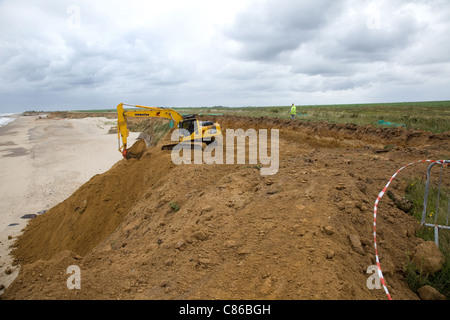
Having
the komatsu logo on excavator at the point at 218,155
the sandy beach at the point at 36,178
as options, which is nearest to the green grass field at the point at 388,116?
the komatsu logo on excavator at the point at 218,155

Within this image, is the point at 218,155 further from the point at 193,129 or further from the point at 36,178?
the point at 36,178

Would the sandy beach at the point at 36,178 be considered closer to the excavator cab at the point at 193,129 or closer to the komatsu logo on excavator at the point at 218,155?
the komatsu logo on excavator at the point at 218,155

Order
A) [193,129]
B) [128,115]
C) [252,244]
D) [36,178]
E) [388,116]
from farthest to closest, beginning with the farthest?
[388,116]
[36,178]
[193,129]
[128,115]
[252,244]

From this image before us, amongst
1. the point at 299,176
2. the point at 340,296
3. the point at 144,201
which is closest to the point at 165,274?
the point at 340,296

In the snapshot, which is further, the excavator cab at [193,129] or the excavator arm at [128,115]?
the excavator cab at [193,129]

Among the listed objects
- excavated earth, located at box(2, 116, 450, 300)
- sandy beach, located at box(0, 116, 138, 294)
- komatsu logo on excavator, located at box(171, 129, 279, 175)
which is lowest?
sandy beach, located at box(0, 116, 138, 294)

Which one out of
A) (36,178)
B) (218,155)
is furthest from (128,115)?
(36,178)

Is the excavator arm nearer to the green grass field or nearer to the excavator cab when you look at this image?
the excavator cab

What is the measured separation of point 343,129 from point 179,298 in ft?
59.3

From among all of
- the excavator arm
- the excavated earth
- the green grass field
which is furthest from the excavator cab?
the green grass field

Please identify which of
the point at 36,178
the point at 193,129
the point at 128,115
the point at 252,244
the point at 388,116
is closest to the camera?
Result: the point at 252,244

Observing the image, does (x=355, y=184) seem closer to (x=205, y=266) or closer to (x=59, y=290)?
(x=205, y=266)

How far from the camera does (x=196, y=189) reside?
8602mm

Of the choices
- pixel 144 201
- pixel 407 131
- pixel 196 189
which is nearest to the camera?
pixel 196 189
